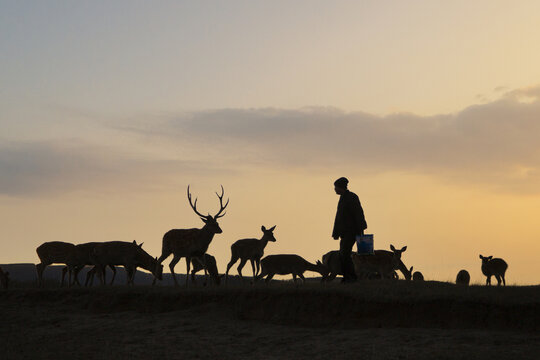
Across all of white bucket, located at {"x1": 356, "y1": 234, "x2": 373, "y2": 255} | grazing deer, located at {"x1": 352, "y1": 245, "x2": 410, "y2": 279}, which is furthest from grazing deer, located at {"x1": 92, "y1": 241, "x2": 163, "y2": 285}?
white bucket, located at {"x1": 356, "y1": 234, "x2": 373, "y2": 255}

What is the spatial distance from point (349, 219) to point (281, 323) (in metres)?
3.62

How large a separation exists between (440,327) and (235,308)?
14.4 feet

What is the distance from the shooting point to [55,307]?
1911 centimetres

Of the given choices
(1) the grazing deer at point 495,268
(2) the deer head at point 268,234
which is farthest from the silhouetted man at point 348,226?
(1) the grazing deer at point 495,268

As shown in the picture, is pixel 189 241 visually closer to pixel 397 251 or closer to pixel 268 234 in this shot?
pixel 268 234

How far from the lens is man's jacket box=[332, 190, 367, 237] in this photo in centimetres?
1892

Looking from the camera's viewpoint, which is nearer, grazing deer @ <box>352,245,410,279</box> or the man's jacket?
the man's jacket

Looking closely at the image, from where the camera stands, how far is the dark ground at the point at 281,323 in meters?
13.4

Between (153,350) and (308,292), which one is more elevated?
(308,292)

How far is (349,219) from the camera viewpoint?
62.2ft

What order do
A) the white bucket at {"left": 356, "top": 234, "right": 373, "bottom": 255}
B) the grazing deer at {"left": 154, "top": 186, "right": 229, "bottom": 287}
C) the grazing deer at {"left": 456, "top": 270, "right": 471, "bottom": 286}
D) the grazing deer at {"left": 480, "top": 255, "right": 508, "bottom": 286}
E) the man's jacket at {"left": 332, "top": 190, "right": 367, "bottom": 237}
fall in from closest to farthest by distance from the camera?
the white bucket at {"left": 356, "top": 234, "right": 373, "bottom": 255}, the man's jacket at {"left": 332, "top": 190, "right": 367, "bottom": 237}, the grazing deer at {"left": 154, "top": 186, "right": 229, "bottom": 287}, the grazing deer at {"left": 480, "top": 255, "right": 508, "bottom": 286}, the grazing deer at {"left": 456, "top": 270, "right": 471, "bottom": 286}

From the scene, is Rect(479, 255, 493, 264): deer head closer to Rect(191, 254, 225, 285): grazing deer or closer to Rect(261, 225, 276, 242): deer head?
Rect(261, 225, 276, 242): deer head

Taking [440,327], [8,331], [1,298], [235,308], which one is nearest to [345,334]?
[440,327]

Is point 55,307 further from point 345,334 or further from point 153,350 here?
point 345,334
